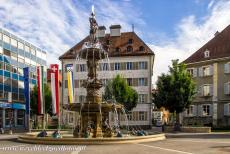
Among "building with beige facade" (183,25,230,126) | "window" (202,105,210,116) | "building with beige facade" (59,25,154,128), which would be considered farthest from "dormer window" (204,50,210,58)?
"building with beige facade" (59,25,154,128)

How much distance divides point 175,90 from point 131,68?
2154 cm

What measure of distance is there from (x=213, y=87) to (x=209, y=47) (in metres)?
6.66

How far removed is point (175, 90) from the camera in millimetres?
50938

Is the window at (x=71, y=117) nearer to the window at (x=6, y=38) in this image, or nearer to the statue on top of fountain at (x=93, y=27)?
the window at (x=6, y=38)

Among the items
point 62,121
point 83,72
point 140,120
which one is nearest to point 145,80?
point 140,120

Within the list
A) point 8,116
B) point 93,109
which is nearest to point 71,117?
point 8,116

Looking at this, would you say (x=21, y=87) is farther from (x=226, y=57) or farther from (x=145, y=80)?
(x=226, y=57)

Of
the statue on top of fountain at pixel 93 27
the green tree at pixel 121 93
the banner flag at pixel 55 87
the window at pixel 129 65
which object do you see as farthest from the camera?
the window at pixel 129 65

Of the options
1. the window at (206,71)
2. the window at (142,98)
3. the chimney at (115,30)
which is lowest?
the window at (142,98)

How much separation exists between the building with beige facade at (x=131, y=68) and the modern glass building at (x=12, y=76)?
26.2 ft

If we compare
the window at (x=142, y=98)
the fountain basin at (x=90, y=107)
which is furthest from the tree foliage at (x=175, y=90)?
the fountain basin at (x=90, y=107)

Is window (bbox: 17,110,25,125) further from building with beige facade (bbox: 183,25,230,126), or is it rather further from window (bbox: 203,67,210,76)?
window (bbox: 203,67,210,76)

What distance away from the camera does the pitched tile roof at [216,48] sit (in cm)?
6109

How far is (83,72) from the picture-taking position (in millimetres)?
74000
